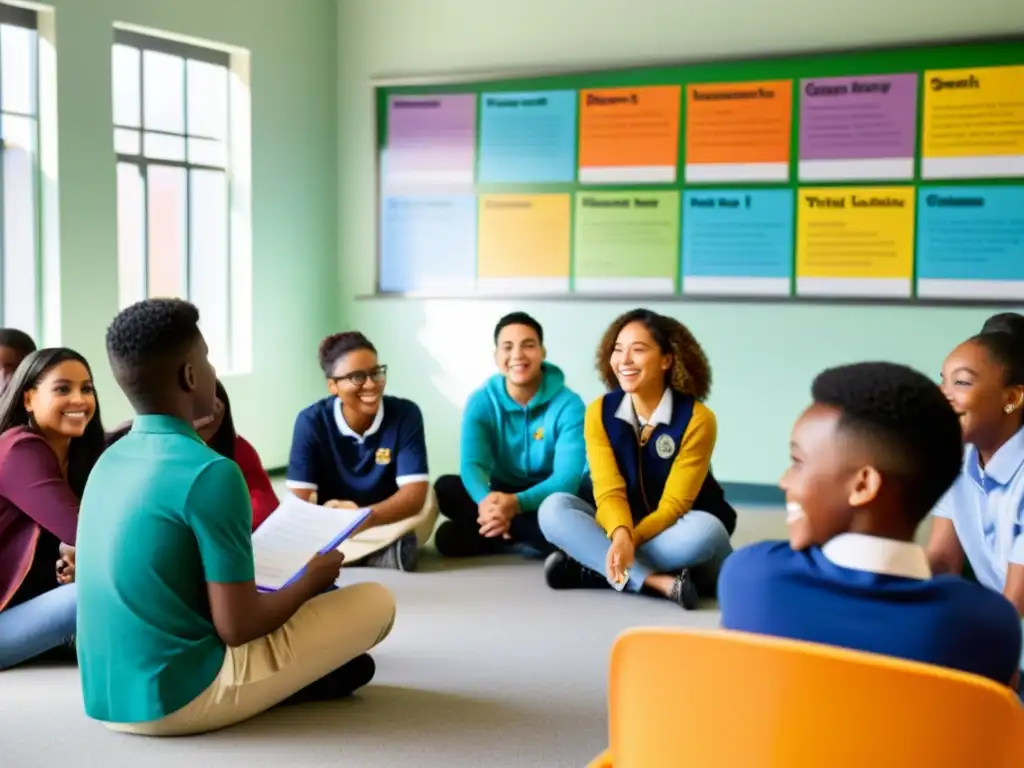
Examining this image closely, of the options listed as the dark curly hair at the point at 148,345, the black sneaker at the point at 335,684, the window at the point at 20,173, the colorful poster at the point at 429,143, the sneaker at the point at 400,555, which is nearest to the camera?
the dark curly hair at the point at 148,345

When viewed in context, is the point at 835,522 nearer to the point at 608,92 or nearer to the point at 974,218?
the point at 974,218

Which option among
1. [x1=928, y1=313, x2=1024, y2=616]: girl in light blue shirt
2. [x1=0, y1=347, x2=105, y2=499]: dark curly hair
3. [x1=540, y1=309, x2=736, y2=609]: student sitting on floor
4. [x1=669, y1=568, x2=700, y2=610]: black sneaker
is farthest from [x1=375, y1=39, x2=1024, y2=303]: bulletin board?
[x1=0, y1=347, x2=105, y2=499]: dark curly hair

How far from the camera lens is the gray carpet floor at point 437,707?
262cm

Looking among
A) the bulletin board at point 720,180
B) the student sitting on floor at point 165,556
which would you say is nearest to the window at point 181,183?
the bulletin board at point 720,180

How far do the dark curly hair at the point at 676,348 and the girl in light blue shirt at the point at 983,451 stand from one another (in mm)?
A: 1432

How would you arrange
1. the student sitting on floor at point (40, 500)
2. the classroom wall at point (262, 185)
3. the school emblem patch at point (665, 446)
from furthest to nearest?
the classroom wall at point (262, 185) → the school emblem patch at point (665, 446) → the student sitting on floor at point (40, 500)

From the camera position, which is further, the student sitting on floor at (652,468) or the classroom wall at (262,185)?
the classroom wall at (262,185)

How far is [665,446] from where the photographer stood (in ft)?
13.3

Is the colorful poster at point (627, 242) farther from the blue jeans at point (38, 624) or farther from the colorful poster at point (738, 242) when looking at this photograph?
the blue jeans at point (38, 624)

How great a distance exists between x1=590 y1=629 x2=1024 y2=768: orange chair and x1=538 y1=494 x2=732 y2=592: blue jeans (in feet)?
8.83

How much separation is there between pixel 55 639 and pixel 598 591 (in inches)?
69.0

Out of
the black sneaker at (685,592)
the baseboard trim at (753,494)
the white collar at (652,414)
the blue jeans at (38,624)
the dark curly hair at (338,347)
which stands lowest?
the baseboard trim at (753,494)

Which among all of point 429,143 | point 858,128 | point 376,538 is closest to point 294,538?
point 376,538

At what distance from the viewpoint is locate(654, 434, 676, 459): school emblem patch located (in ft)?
13.2
